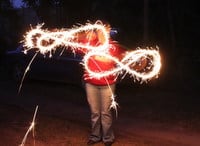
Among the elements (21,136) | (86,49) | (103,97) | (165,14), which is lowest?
(21,136)

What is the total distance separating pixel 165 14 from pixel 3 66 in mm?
7724

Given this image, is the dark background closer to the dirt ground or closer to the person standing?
the dirt ground

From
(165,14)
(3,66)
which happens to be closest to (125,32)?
(165,14)

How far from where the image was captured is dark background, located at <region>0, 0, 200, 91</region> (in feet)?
64.1

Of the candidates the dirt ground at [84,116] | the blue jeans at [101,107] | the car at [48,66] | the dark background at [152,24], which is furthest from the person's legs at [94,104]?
the dark background at [152,24]

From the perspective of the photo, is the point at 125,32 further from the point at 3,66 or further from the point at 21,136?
the point at 21,136

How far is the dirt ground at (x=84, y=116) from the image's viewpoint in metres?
10.8

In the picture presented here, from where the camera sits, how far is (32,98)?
1645cm

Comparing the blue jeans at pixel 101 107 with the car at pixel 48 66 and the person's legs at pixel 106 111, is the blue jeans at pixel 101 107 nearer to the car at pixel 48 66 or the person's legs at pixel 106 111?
the person's legs at pixel 106 111

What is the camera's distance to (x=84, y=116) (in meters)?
13.5

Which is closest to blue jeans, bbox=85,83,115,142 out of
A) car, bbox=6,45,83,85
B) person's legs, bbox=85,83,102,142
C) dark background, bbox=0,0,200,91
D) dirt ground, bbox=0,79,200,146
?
person's legs, bbox=85,83,102,142

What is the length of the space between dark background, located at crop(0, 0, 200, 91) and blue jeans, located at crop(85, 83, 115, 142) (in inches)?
293

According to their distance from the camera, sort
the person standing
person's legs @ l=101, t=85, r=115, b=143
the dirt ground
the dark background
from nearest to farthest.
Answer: the person standing → person's legs @ l=101, t=85, r=115, b=143 → the dirt ground → the dark background

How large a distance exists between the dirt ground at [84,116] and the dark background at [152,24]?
90.8 inches
